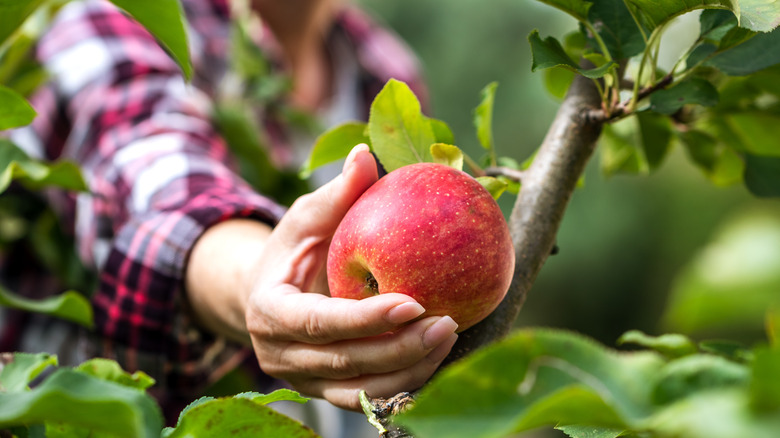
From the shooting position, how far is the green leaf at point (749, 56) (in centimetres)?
48

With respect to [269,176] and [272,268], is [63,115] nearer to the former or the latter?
[269,176]

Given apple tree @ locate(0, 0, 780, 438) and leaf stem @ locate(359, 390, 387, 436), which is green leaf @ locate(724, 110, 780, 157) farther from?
leaf stem @ locate(359, 390, 387, 436)

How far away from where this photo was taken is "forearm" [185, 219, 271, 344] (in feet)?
2.13

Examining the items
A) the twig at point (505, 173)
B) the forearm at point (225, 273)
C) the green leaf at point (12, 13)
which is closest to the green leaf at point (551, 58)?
the twig at point (505, 173)

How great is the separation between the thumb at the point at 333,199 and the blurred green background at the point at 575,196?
17.2ft

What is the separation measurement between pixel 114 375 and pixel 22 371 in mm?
60

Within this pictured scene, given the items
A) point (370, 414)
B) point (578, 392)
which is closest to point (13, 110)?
point (370, 414)

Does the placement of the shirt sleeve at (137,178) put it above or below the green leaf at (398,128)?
below

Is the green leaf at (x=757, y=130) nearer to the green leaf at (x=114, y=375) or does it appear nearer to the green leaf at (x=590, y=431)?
the green leaf at (x=590, y=431)

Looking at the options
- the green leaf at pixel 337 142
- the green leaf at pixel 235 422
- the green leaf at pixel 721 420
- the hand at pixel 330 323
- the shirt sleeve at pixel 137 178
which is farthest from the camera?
the shirt sleeve at pixel 137 178

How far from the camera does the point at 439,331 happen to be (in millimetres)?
418

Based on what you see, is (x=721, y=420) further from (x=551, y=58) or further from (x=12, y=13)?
(x=12, y=13)

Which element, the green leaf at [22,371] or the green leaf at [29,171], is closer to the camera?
the green leaf at [22,371]

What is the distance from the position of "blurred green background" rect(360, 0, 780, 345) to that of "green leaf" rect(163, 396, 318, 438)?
541 centimetres
